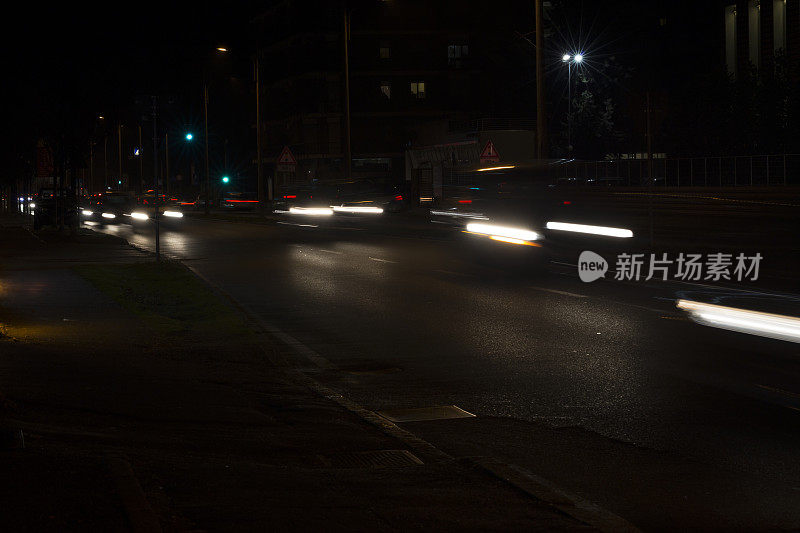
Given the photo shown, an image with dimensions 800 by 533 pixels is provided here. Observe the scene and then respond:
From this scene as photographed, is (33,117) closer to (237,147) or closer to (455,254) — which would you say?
(455,254)

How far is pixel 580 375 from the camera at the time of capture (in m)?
10.5

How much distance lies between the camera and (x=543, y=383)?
10148mm

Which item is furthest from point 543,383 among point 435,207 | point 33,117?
point 33,117

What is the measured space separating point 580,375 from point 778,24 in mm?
45046

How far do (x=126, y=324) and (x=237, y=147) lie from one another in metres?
88.5

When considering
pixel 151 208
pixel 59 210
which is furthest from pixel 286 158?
pixel 151 208

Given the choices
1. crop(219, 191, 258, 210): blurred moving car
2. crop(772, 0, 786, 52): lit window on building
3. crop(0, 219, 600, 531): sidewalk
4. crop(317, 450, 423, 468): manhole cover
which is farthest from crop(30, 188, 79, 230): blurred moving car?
crop(772, 0, 786, 52): lit window on building

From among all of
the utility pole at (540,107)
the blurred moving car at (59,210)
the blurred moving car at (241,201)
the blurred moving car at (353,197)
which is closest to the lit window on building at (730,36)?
the blurred moving car at (353,197)

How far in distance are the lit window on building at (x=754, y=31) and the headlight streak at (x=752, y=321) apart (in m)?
46.2

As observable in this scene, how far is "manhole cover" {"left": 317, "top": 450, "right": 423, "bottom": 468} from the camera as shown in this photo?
6902 mm

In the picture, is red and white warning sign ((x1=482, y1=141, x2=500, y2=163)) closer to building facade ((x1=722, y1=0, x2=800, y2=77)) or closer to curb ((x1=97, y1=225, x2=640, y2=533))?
building facade ((x1=722, y1=0, x2=800, y2=77))

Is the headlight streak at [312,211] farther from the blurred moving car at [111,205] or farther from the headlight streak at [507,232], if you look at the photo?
the blurred moving car at [111,205]

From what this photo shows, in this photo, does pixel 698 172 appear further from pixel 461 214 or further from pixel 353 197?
pixel 353 197

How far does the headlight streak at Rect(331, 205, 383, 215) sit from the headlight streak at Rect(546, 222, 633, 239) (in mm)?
19621
